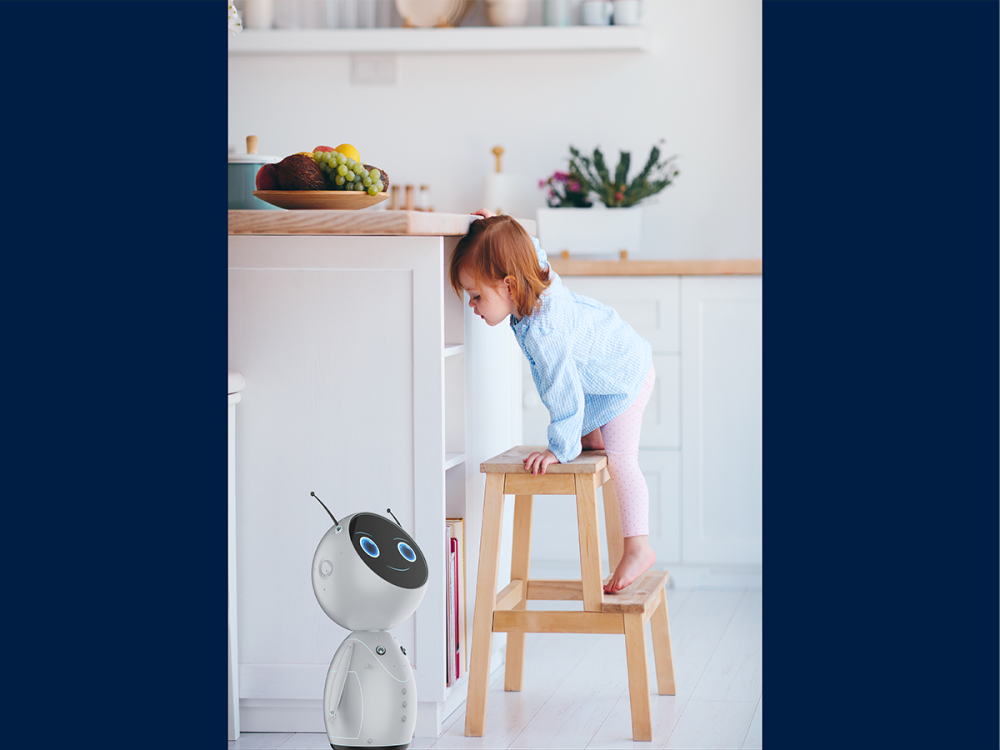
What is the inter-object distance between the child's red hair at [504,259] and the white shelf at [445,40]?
192 centimetres

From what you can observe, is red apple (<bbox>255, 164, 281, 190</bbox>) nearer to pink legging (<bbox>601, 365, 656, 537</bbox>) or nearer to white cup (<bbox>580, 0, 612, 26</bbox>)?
pink legging (<bbox>601, 365, 656, 537</bbox>)

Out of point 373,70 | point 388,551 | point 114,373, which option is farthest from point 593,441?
point 373,70

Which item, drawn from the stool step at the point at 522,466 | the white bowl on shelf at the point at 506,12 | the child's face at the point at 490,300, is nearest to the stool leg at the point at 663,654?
the stool step at the point at 522,466

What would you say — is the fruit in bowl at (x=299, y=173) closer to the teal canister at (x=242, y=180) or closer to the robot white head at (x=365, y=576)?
the teal canister at (x=242, y=180)

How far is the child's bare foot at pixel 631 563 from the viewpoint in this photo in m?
2.21

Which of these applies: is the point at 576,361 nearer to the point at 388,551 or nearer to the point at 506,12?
the point at 388,551

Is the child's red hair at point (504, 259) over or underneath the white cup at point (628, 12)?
underneath

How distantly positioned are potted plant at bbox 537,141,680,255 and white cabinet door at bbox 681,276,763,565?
0.43 meters

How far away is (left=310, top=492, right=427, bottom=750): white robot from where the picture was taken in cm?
154

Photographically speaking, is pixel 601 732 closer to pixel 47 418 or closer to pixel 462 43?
pixel 47 418

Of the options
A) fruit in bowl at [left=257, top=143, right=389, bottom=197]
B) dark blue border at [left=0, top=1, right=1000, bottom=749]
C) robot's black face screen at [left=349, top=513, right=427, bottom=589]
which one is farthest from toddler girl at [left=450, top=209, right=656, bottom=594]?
dark blue border at [left=0, top=1, right=1000, bottom=749]

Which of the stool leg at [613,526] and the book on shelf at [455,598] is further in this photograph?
the stool leg at [613,526]
